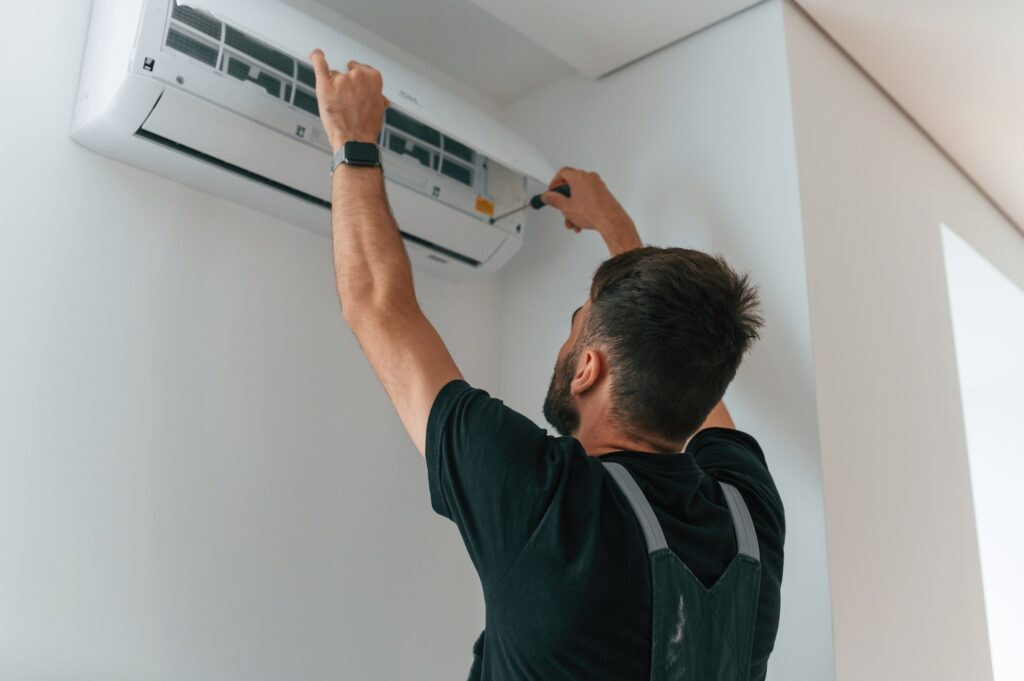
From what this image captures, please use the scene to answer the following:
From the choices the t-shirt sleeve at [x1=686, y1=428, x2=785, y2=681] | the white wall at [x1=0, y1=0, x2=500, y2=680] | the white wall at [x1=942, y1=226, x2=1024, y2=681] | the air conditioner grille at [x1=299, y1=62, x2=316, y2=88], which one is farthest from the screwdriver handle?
the white wall at [x1=942, y1=226, x2=1024, y2=681]

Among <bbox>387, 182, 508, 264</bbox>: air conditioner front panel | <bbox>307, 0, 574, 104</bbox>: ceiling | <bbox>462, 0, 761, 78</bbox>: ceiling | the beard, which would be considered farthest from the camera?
<bbox>307, 0, 574, 104</bbox>: ceiling

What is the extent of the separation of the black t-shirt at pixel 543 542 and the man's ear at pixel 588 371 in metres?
0.15

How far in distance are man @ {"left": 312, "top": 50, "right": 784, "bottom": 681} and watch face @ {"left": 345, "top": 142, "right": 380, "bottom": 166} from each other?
0.06ft

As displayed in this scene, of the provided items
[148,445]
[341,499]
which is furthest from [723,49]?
[148,445]

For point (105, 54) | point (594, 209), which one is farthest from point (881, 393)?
point (105, 54)

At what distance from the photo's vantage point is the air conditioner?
144cm

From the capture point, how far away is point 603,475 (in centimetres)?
106

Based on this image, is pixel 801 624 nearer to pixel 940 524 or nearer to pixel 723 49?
pixel 940 524

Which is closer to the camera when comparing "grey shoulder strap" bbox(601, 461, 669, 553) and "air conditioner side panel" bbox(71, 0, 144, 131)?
"grey shoulder strap" bbox(601, 461, 669, 553)

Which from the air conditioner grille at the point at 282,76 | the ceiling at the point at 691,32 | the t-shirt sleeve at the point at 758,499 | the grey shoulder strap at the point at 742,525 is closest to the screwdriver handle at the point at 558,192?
the air conditioner grille at the point at 282,76

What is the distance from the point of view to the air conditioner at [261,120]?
4.74 feet

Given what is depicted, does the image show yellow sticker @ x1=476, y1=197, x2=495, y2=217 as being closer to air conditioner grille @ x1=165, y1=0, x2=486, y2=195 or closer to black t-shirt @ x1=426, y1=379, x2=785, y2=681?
air conditioner grille @ x1=165, y1=0, x2=486, y2=195

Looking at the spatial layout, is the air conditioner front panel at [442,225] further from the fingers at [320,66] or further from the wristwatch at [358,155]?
the wristwatch at [358,155]

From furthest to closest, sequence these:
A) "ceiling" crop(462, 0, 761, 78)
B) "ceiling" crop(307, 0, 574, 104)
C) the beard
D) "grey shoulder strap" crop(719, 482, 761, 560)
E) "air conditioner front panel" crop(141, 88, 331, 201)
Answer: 1. "ceiling" crop(307, 0, 574, 104)
2. "ceiling" crop(462, 0, 761, 78)
3. "air conditioner front panel" crop(141, 88, 331, 201)
4. the beard
5. "grey shoulder strap" crop(719, 482, 761, 560)
